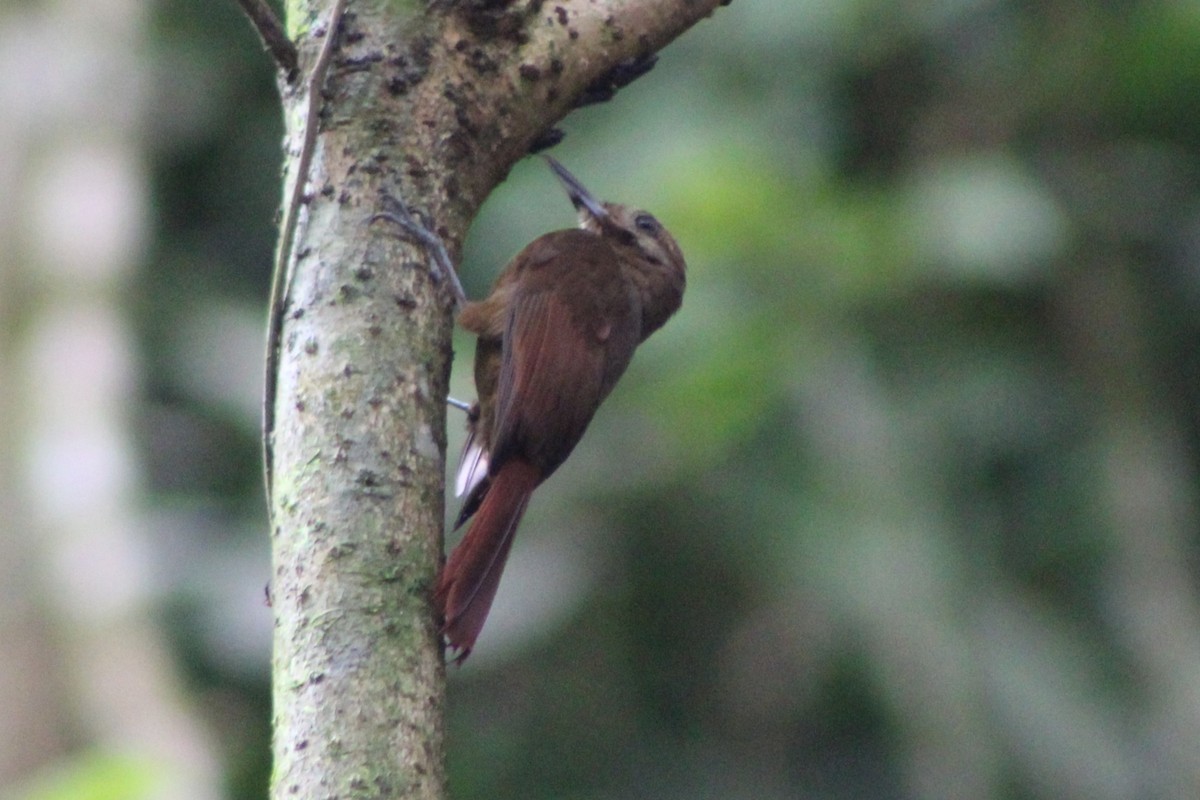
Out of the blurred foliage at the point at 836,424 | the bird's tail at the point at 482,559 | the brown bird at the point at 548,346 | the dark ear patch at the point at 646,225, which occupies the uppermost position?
the bird's tail at the point at 482,559

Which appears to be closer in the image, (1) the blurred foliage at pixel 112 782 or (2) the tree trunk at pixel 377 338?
(2) the tree trunk at pixel 377 338

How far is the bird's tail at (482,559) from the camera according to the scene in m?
2.04

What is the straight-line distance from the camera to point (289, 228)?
2066 millimetres

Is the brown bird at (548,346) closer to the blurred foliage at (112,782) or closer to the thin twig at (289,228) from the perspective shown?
the thin twig at (289,228)

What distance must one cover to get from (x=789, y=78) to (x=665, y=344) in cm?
147

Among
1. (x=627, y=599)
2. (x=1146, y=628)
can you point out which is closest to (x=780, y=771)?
(x=627, y=599)

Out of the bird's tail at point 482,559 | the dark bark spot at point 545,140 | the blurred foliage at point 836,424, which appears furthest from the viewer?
the blurred foliage at point 836,424

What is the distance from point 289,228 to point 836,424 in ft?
11.5

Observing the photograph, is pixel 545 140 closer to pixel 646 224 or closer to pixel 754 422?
pixel 646 224

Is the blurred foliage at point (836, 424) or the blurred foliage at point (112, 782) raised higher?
the blurred foliage at point (112, 782)

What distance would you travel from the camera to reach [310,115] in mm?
2102

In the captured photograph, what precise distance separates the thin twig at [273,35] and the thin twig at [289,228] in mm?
59

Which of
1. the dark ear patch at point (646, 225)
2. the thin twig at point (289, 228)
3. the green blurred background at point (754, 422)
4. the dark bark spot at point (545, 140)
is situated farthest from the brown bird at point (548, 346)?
the green blurred background at point (754, 422)

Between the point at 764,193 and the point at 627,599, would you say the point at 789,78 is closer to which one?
the point at 764,193
